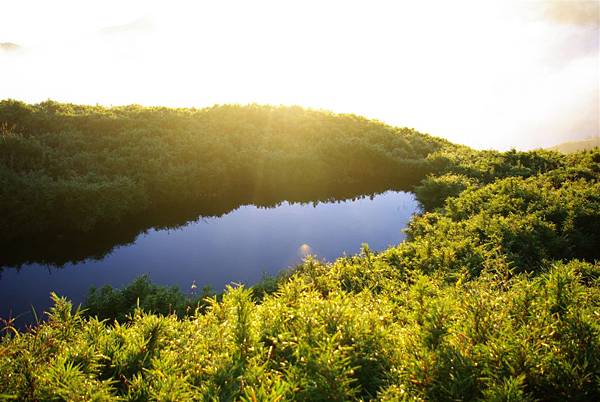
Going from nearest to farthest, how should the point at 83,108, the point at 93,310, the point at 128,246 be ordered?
the point at 93,310 < the point at 128,246 < the point at 83,108

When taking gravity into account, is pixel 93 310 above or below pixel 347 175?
below

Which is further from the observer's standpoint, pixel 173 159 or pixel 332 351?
pixel 173 159

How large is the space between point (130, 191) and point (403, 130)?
26.0m

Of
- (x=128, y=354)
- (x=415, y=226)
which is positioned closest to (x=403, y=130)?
(x=415, y=226)

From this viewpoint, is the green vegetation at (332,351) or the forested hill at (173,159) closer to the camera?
the green vegetation at (332,351)

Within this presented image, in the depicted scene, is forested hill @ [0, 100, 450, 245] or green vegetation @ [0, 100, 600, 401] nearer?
green vegetation @ [0, 100, 600, 401]

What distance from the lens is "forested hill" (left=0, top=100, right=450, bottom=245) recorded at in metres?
15.7

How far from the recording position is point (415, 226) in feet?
52.4

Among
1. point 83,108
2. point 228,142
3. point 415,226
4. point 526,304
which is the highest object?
point 83,108

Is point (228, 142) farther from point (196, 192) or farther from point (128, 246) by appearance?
point (128, 246)

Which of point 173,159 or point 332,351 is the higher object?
point 173,159

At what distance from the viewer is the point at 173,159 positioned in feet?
71.2

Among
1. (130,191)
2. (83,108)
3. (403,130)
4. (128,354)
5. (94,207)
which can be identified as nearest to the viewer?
(128,354)

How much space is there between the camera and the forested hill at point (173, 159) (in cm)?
1570
